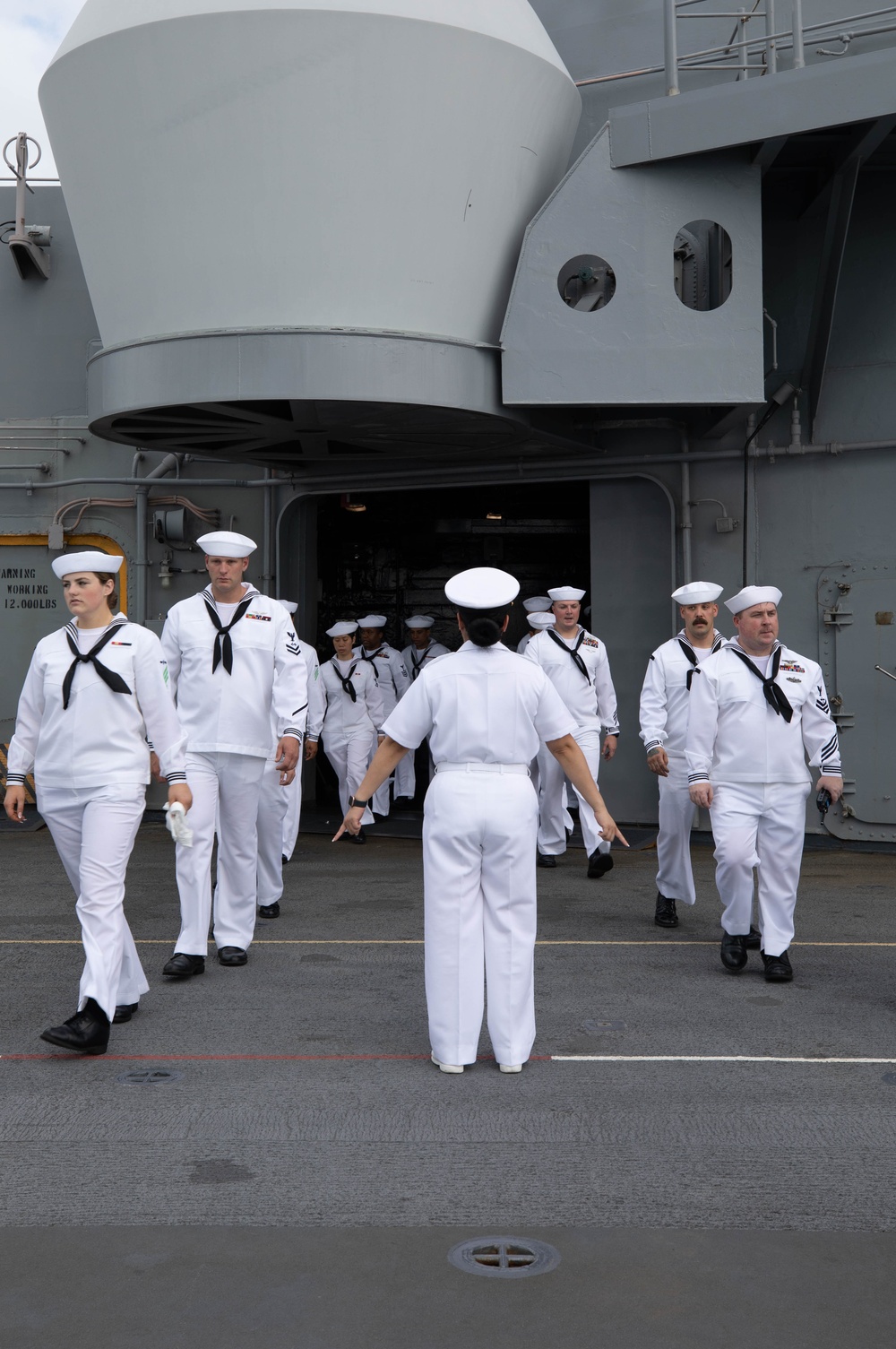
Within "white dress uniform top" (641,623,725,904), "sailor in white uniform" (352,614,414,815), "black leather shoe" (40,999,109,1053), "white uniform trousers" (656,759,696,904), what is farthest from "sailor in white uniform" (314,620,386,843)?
"black leather shoe" (40,999,109,1053)

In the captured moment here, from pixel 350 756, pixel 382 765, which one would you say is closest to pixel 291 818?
pixel 350 756

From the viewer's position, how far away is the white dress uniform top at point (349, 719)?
11023 mm

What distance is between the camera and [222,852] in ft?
19.4

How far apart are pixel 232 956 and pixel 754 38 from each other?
798 centimetres

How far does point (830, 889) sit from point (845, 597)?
2695 millimetres

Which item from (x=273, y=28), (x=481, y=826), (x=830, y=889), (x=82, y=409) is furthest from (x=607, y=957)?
(x=82, y=409)

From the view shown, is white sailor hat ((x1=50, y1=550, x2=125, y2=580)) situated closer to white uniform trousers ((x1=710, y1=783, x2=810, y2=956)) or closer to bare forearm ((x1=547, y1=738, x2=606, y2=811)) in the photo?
bare forearm ((x1=547, y1=738, x2=606, y2=811))

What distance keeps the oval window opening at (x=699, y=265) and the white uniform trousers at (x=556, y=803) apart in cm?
360

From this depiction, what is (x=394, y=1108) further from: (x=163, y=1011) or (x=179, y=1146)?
(x=163, y=1011)

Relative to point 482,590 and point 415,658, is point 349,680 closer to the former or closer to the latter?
point 415,658

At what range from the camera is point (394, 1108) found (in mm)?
3975

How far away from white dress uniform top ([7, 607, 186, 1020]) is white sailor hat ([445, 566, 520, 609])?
3.94 feet

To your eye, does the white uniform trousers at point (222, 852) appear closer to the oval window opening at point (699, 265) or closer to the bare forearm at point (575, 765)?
the bare forearm at point (575, 765)

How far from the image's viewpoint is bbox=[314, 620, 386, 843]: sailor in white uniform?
11023 millimetres
